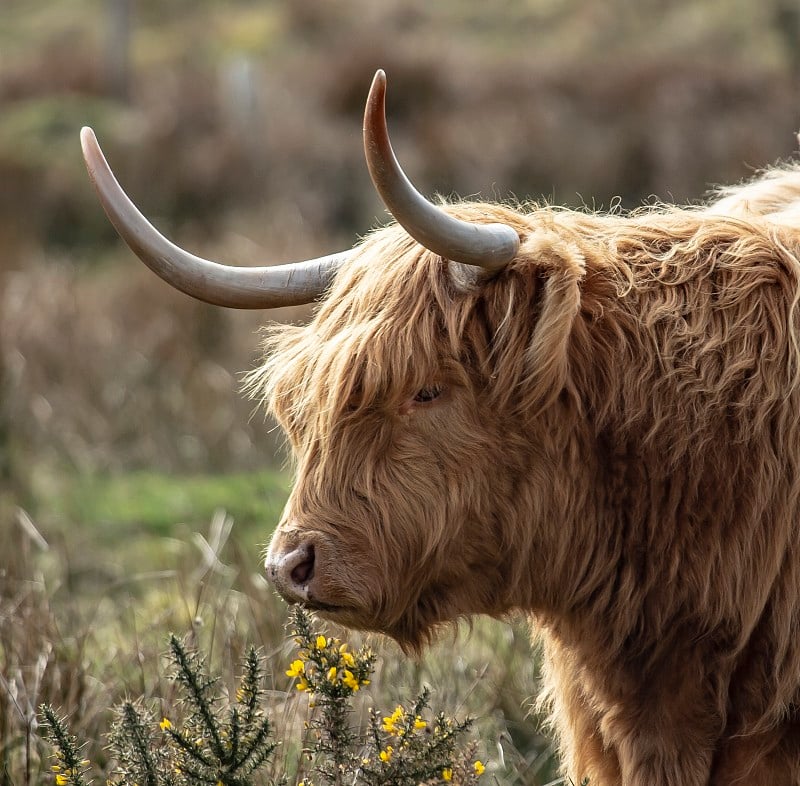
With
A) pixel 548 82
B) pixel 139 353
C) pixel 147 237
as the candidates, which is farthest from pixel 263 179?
pixel 147 237

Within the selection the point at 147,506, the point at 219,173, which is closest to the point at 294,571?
the point at 147,506

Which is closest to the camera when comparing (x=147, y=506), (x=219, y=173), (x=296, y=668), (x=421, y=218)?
(x=421, y=218)

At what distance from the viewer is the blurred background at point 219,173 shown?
556cm

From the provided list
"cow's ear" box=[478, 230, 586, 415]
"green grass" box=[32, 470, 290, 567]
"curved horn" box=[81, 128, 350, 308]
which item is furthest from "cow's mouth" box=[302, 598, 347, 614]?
"green grass" box=[32, 470, 290, 567]

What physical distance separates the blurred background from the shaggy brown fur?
36.4 inches

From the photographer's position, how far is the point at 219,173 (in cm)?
1473

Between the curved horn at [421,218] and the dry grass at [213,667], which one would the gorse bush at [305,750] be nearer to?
the dry grass at [213,667]

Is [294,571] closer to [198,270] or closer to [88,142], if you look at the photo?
[198,270]

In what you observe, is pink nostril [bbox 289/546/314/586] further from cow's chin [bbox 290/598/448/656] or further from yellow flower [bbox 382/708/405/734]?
yellow flower [bbox 382/708/405/734]

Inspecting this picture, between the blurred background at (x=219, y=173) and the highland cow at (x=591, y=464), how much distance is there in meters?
0.93

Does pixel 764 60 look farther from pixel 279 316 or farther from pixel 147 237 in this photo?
pixel 147 237

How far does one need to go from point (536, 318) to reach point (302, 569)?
0.64 metres

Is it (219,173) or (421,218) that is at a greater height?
(219,173)

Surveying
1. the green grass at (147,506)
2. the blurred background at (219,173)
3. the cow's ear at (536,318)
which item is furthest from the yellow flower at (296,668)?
the green grass at (147,506)
